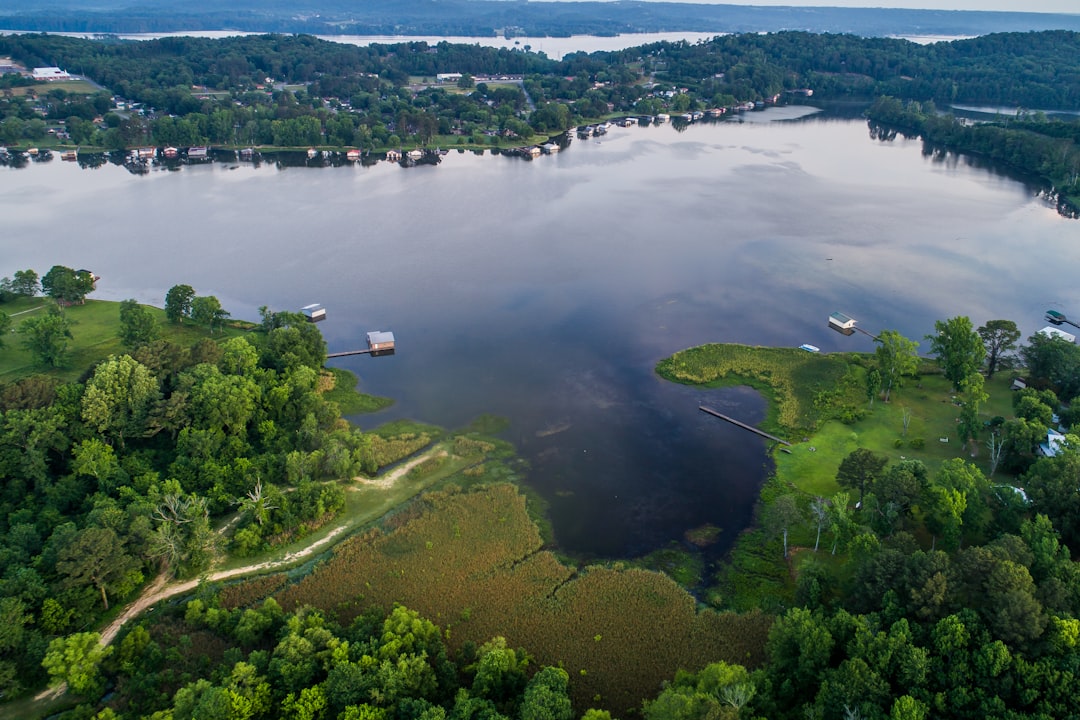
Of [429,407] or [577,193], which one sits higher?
[577,193]

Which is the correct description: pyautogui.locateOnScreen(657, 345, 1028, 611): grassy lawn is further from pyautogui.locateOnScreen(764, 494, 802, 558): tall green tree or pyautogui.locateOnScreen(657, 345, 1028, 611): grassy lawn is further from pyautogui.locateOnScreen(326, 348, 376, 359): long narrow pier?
pyautogui.locateOnScreen(326, 348, 376, 359): long narrow pier

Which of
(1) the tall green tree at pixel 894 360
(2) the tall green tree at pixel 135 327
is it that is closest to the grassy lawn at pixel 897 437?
(1) the tall green tree at pixel 894 360

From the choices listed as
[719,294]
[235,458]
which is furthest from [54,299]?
[719,294]

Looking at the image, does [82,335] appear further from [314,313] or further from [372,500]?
[372,500]

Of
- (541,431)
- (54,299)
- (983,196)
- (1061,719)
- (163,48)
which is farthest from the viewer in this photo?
(163,48)

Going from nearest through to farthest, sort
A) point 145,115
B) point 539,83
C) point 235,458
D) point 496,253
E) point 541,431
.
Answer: point 235,458, point 541,431, point 496,253, point 145,115, point 539,83

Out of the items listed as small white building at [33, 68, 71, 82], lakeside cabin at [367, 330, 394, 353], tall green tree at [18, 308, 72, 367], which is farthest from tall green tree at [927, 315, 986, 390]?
small white building at [33, 68, 71, 82]

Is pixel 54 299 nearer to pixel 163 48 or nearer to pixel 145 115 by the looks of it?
pixel 145 115

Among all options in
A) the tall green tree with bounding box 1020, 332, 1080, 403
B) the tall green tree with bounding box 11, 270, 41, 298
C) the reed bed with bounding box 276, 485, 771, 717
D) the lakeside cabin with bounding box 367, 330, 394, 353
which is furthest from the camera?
the tall green tree with bounding box 11, 270, 41, 298
